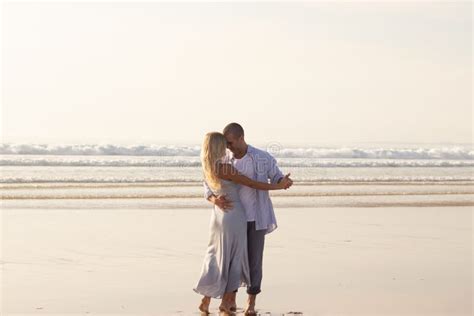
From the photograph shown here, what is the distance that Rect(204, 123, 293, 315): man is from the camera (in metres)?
8.85

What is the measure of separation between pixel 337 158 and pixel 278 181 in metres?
30.2

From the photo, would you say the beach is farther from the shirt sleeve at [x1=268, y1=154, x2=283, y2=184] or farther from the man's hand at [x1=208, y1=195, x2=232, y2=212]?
the shirt sleeve at [x1=268, y1=154, x2=283, y2=184]

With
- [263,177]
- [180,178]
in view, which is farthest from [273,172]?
[180,178]

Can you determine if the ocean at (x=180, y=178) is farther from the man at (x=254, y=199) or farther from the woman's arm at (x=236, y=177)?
the woman's arm at (x=236, y=177)

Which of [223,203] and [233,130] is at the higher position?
[233,130]

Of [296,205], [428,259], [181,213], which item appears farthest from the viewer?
[296,205]

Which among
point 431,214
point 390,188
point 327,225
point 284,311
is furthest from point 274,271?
point 390,188

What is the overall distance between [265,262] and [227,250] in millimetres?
2425

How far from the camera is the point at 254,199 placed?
8.93m

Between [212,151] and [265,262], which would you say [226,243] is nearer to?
[212,151]

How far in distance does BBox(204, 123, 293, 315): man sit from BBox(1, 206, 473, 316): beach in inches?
15.2

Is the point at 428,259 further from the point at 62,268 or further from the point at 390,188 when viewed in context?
the point at 390,188

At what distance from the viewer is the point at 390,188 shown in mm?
Answer: 22453

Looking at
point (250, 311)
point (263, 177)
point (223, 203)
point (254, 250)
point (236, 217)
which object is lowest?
point (250, 311)
